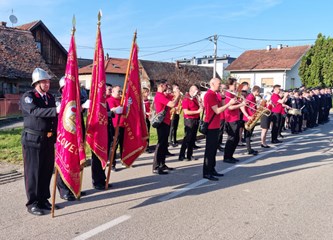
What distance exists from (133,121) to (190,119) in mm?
2453

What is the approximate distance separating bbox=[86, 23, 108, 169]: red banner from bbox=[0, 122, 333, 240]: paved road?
79 cm

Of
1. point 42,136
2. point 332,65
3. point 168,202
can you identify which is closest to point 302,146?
point 168,202

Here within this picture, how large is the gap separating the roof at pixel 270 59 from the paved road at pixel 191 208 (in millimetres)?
37694

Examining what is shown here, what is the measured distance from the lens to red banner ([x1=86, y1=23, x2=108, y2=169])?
561 centimetres

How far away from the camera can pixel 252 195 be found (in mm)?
5707

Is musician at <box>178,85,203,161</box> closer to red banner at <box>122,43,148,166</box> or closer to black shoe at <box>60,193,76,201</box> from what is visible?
red banner at <box>122,43,148,166</box>

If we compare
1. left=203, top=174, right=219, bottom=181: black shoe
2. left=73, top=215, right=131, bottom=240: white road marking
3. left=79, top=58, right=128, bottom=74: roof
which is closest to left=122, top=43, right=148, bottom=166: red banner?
left=203, top=174, right=219, bottom=181: black shoe

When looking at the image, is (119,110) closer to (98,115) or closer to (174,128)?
A: (98,115)

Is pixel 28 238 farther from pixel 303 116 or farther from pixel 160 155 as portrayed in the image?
pixel 303 116

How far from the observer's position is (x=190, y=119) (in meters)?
8.57

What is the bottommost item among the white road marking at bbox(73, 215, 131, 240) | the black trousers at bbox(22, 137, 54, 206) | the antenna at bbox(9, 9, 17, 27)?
the white road marking at bbox(73, 215, 131, 240)

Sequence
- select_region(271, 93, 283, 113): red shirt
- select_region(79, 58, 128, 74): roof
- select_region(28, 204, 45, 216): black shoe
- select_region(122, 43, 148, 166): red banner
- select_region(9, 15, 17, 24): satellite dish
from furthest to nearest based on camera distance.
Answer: select_region(79, 58, 128, 74): roof < select_region(9, 15, 17, 24): satellite dish < select_region(271, 93, 283, 113): red shirt < select_region(122, 43, 148, 166): red banner < select_region(28, 204, 45, 216): black shoe

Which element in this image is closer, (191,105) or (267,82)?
(191,105)

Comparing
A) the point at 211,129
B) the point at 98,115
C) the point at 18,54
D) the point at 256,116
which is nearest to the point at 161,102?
the point at 211,129
